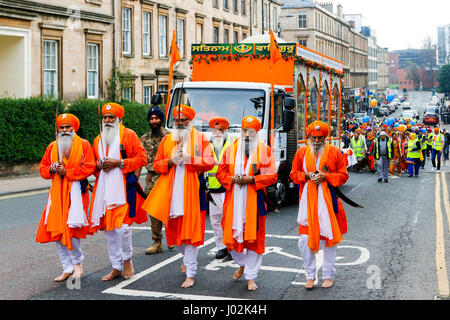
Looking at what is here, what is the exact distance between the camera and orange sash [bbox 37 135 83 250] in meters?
6.71

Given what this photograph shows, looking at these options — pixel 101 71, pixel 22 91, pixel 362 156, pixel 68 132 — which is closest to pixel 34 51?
pixel 22 91

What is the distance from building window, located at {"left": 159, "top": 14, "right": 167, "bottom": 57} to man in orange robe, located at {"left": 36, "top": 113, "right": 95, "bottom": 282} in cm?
2739

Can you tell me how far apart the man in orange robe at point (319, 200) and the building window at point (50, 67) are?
19524 millimetres

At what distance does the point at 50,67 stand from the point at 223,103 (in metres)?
15.3

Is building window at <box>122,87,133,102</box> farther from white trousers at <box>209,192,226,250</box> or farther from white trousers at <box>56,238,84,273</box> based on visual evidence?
white trousers at <box>56,238,84,273</box>

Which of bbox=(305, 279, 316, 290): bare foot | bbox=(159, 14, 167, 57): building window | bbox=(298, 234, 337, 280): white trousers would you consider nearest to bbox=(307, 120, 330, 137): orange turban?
bbox=(298, 234, 337, 280): white trousers

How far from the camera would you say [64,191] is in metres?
6.77

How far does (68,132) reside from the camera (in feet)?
22.6

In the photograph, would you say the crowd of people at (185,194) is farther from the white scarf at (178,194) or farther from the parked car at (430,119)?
the parked car at (430,119)

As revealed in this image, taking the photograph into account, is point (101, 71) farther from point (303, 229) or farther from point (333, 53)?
point (333, 53)

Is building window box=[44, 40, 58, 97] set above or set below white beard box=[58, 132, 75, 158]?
above

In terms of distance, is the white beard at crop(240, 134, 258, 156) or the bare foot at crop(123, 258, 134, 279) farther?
the bare foot at crop(123, 258, 134, 279)

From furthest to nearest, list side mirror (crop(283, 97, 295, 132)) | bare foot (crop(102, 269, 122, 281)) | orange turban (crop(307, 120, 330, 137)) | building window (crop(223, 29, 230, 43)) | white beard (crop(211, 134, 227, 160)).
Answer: building window (crop(223, 29, 230, 43)) < side mirror (crop(283, 97, 295, 132)) < white beard (crop(211, 134, 227, 160)) < bare foot (crop(102, 269, 122, 281)) < orange turban (crop(307, 120, 330, 137))

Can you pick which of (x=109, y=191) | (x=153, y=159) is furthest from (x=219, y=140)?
(x=109, y=191)
